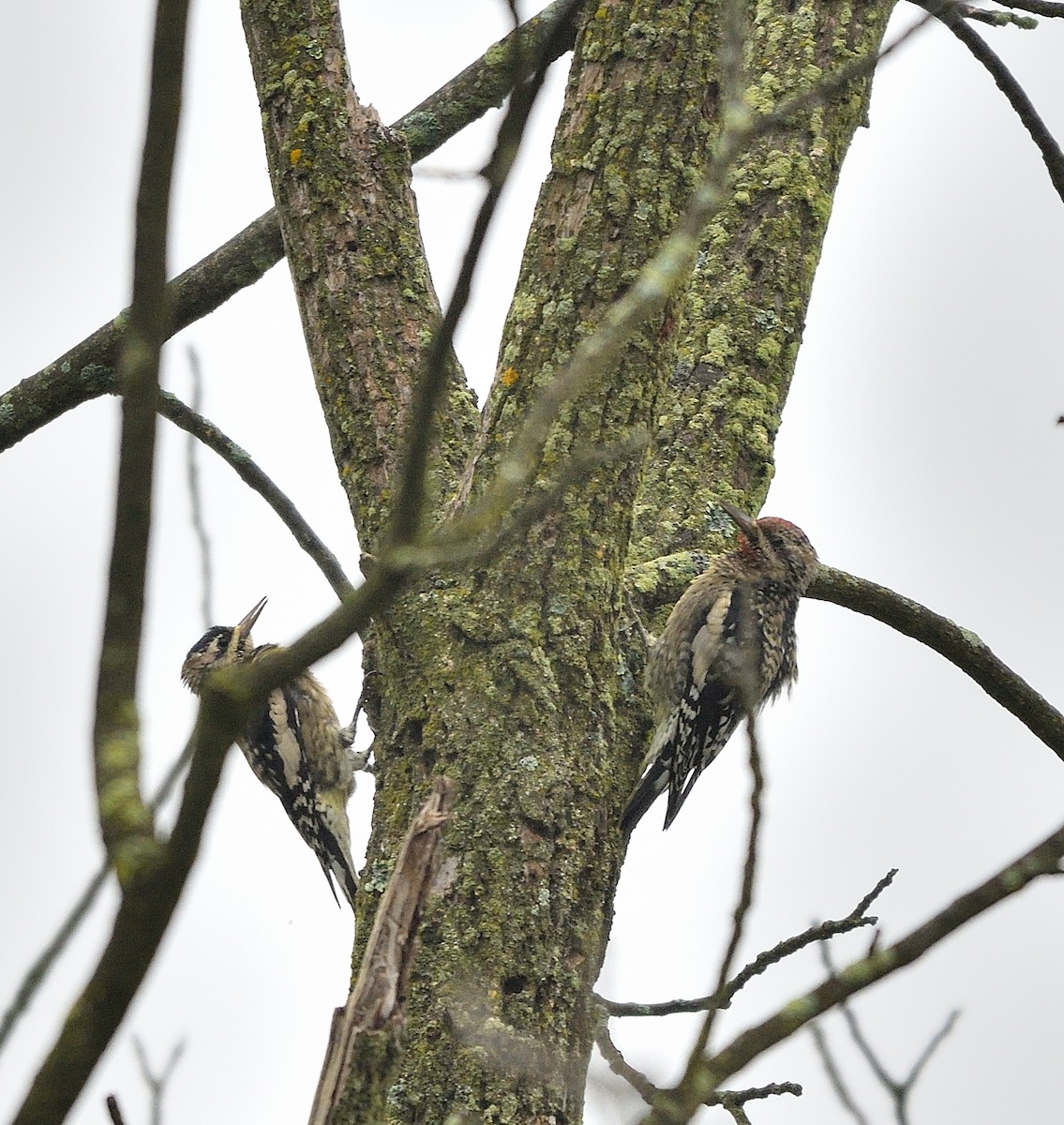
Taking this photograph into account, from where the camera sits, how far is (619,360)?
3.24 metres

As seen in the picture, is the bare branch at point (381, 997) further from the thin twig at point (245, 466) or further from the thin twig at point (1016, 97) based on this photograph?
the thin twig at point (1016, 97)

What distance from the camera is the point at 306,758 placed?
6660 mm

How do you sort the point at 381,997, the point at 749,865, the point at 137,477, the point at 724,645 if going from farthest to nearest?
the point at 724,645 → the point at 381,997 → the point at 749,865 → the point at 137,477

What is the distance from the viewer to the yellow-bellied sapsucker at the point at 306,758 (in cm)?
664

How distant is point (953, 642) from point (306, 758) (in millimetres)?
3296

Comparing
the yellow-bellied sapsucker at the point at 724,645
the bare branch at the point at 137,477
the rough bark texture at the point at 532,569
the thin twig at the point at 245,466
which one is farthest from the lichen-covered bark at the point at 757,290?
the bare branch at the point at 137,477

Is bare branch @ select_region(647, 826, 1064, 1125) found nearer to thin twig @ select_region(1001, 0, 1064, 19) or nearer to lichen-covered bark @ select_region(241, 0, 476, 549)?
lichen-covered bark @ select_region(241, 0, 476, 549)

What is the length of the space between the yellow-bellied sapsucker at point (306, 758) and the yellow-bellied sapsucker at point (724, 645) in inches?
77.0

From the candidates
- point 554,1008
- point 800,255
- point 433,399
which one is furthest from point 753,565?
point 433,399

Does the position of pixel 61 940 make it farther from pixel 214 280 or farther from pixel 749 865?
pixel 214 280

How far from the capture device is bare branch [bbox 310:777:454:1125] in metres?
1.74

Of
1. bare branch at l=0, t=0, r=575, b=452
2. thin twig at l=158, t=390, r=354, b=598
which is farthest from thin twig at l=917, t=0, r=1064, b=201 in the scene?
thin twig at l=158, t=390, r=354, b=598

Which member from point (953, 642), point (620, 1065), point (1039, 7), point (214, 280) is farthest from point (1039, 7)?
point (620, 1065)

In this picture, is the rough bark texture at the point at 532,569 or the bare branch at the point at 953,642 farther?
the bare branch at the point at 953,642
